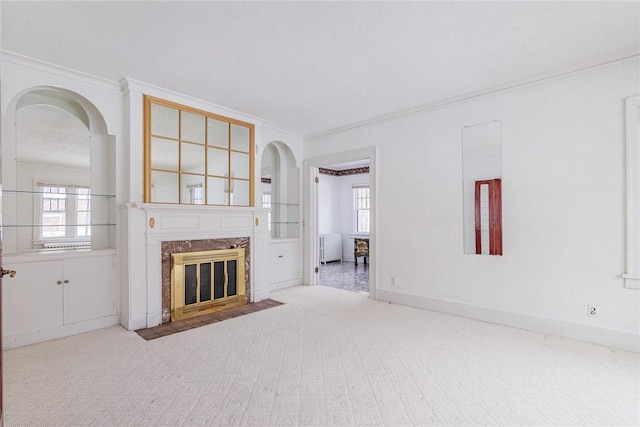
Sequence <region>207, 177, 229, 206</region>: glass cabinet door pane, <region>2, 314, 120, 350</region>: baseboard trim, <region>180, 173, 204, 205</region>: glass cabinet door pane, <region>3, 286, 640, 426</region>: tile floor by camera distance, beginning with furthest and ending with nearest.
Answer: <region>207, 177, 229, 206</region>: glass cabinet door pane
<region>180, 173, 204, 205</region>: glass cabinet door pane
<region>2, 314, 120, 350</region>: baseboard trim
<region>3, 286, 640, 426</region>: tile floor

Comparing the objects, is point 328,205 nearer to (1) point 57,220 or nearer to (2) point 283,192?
(2) point 283,192

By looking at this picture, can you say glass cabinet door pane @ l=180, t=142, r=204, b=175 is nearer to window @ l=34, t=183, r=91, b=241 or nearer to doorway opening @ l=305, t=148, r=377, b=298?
window @ l=34, t=183, r=91, b=241

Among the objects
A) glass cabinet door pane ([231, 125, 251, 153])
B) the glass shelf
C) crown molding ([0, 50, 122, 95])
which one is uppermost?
crown molding ([0, 50, 122, 95])

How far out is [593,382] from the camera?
2.54m

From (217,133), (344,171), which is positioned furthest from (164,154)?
(344,171)

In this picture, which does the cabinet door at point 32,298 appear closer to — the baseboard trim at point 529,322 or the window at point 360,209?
the baseboard trim at point 529,322

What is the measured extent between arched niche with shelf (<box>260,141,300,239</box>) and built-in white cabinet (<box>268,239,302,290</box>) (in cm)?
26

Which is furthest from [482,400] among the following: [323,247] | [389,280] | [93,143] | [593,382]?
[323,247]

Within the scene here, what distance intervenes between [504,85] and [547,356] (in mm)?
2664

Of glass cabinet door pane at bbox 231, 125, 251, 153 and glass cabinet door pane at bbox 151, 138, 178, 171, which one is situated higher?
glass cabinet door pane at bbox 231, 125, 251, 153

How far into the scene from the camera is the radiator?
8428mm

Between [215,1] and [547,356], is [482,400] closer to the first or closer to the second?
[547,356]

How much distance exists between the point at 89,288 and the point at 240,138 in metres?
2.47

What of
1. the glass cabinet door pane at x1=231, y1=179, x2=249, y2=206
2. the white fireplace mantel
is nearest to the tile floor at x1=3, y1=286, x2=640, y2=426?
the white fireplace mantel
